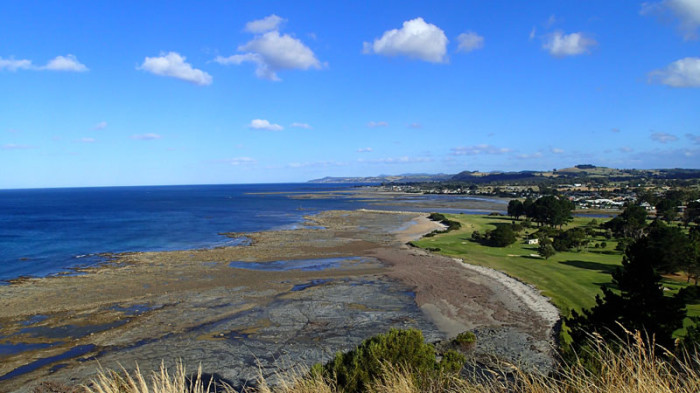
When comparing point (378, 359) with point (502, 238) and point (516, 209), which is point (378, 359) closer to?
point (502, 238)

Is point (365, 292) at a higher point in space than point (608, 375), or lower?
lower

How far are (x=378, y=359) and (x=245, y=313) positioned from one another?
1770 centimetres

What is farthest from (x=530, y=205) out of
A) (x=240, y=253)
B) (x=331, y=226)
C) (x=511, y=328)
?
(x=511, y=328)

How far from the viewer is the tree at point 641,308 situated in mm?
15664

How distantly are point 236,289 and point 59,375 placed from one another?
1622 cm

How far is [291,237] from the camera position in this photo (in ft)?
216

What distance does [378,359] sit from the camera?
12383 mm

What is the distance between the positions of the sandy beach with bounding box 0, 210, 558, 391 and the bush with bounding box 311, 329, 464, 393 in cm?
206

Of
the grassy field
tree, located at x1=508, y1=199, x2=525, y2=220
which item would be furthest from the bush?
tree, located at x1=508, y1=199, x2=525, y2=220

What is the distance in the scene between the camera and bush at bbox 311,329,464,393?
12.5m

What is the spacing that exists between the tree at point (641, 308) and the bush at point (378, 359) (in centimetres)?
634

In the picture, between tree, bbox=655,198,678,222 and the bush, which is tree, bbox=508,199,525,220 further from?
the bush

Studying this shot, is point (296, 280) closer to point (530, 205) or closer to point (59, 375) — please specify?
point (59, 375)

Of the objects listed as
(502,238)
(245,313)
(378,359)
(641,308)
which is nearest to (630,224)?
(502,238)
